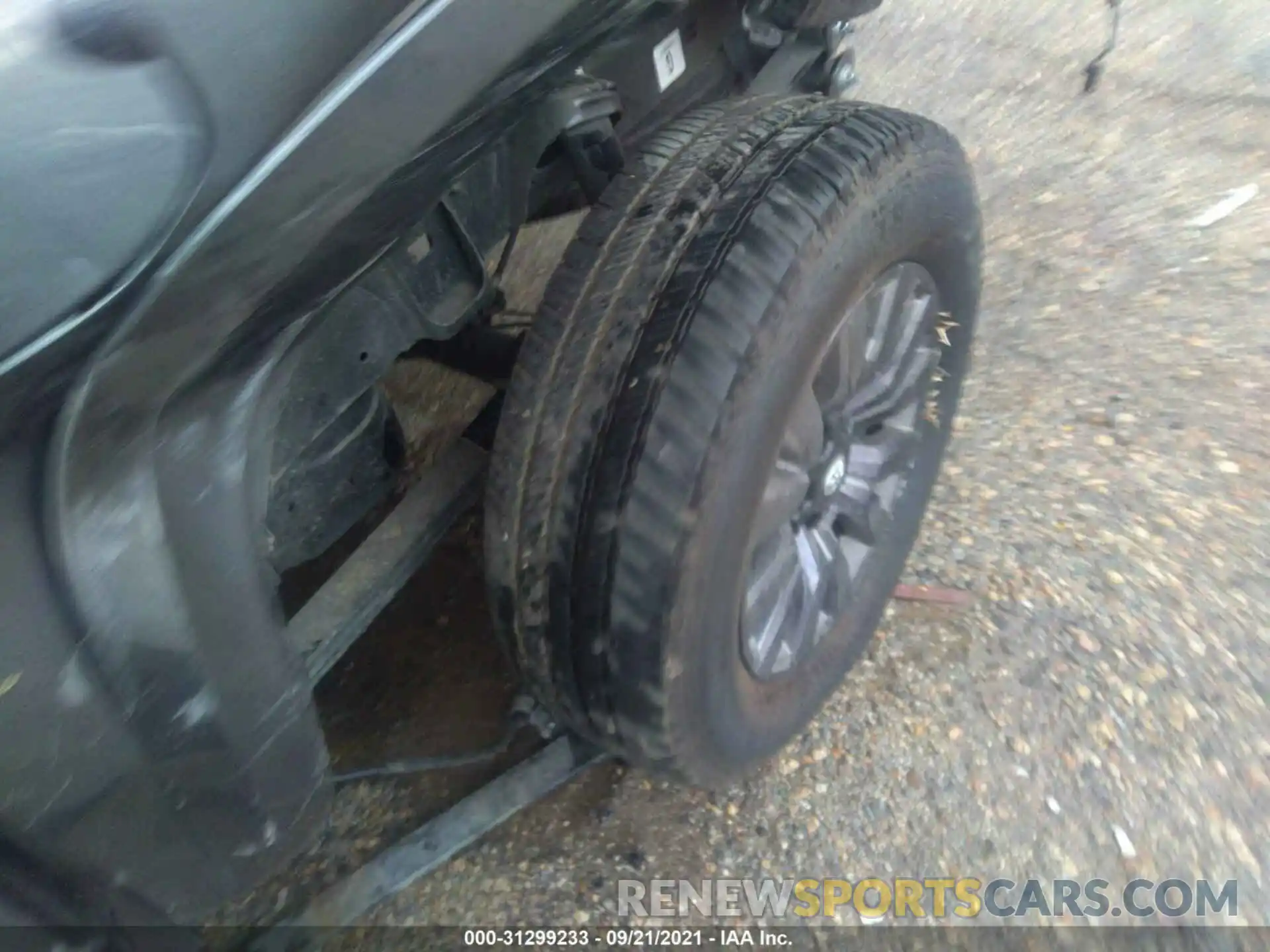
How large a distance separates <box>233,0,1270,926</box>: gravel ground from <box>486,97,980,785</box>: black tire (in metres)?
0.35

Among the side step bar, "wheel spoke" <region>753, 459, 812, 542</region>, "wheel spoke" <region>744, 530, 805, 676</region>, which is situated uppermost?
the side step bar

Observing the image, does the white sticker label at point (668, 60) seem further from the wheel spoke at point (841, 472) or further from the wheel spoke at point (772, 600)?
the wheel spoke at point (772, 600)

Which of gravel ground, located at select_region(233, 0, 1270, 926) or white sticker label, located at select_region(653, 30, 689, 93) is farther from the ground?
white sticker label, located at select_region(653, 30, 689, 93)

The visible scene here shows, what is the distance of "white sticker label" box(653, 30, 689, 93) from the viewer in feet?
6.67

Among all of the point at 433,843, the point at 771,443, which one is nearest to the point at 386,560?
the point at 433,843

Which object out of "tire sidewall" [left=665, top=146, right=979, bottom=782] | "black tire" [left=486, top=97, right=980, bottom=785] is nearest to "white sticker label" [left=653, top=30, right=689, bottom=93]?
"black tire" [left=486, top=97, right=980, bottom=785]

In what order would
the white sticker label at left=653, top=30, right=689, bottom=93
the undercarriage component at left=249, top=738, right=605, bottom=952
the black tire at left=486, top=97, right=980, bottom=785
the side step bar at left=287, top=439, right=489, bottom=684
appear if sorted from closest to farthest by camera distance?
the black tire at left=486, top=97, right=980, bottom=785 → the side step bar at left=287, top=439, right=489, bottom=684 → the undercarriage component at left=249, top=738, right=605, bottom=952 → the white sticker label at left=653, top=30, right=689, bottom=93

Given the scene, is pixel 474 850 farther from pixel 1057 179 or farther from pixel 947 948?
pixel 1057 179

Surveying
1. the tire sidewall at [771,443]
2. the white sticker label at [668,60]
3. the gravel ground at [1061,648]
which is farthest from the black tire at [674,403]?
the white sticker label at [668,60]

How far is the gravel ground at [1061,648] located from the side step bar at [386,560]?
566mm

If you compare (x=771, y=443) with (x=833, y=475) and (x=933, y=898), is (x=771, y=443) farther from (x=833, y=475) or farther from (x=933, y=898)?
(x=933, y=898)

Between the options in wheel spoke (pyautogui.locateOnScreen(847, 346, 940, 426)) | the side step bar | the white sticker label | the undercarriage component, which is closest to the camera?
the side step bar

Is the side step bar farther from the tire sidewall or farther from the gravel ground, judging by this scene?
the gravel ground

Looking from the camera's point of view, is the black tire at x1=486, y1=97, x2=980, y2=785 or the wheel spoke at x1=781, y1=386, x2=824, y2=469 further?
the wheel spoke at x1=781, y1=386, x2=824, y2=469
